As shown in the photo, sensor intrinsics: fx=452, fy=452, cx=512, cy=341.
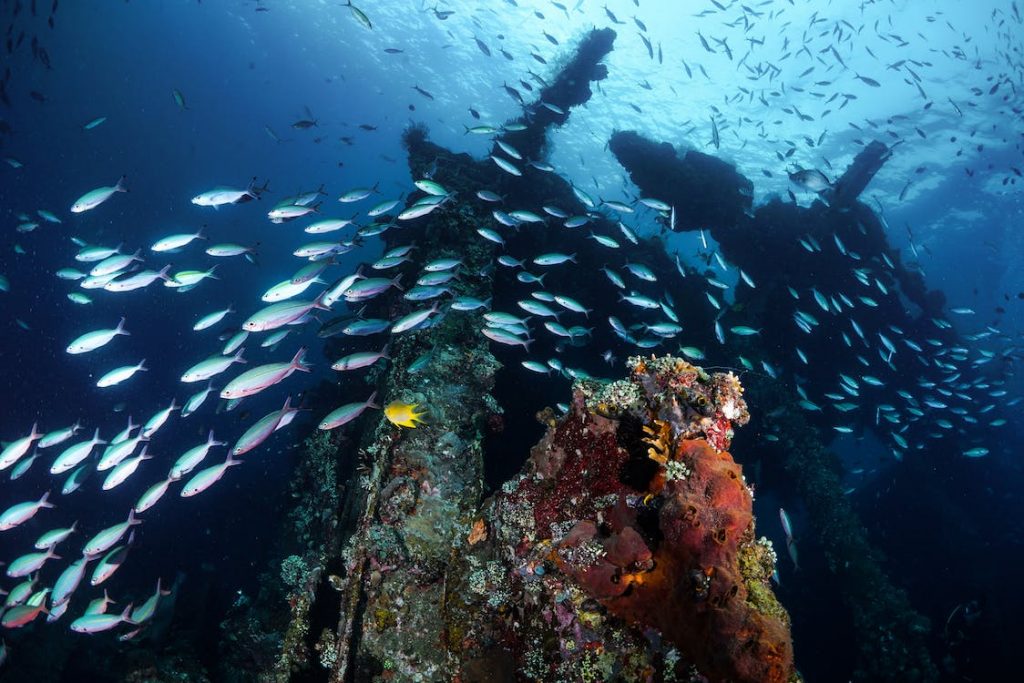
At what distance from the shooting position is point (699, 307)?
50.5 feet

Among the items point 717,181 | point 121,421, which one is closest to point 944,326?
point 717,181

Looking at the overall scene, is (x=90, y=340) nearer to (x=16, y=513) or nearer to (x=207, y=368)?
(x=16, y=513)

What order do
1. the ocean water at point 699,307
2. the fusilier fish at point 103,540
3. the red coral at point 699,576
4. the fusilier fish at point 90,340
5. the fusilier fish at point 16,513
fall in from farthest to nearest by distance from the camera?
the ocean water at point 699,307 < the fusilier fish at point 90,340 < the fusilier fish at point 16,513 < the fusilier fish at point 103,540 < the red coral at point 699,576

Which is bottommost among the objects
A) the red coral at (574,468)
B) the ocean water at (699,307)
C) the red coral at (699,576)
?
the ocean water at (699,307)

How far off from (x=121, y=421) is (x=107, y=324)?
14579 millimetres

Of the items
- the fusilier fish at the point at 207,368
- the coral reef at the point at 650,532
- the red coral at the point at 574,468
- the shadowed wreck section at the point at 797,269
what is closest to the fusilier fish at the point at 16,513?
the fusilier fish at the point at 207,368

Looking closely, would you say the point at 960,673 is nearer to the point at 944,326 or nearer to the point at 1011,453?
the point at 944,326

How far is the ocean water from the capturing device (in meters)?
13.6

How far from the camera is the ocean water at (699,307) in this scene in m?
13.6

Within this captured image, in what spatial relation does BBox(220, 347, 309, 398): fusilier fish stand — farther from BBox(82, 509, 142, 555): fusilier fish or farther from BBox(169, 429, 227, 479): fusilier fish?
BBox(82, 509, 142, 555): fusilier fish

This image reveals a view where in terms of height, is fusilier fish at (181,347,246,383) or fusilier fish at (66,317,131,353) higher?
fusilier fish at (181,347,246,383)

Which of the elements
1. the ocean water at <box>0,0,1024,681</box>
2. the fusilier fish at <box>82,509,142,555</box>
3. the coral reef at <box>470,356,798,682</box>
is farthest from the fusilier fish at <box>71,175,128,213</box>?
the coral reef at <box>470,356,798,682</box>

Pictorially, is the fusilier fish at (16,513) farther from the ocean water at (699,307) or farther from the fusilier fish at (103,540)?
the ocean water at (699,307)

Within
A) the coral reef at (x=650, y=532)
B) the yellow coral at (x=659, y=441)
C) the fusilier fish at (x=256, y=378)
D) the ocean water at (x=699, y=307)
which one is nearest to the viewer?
the coral reef at (x=650, y=532)
